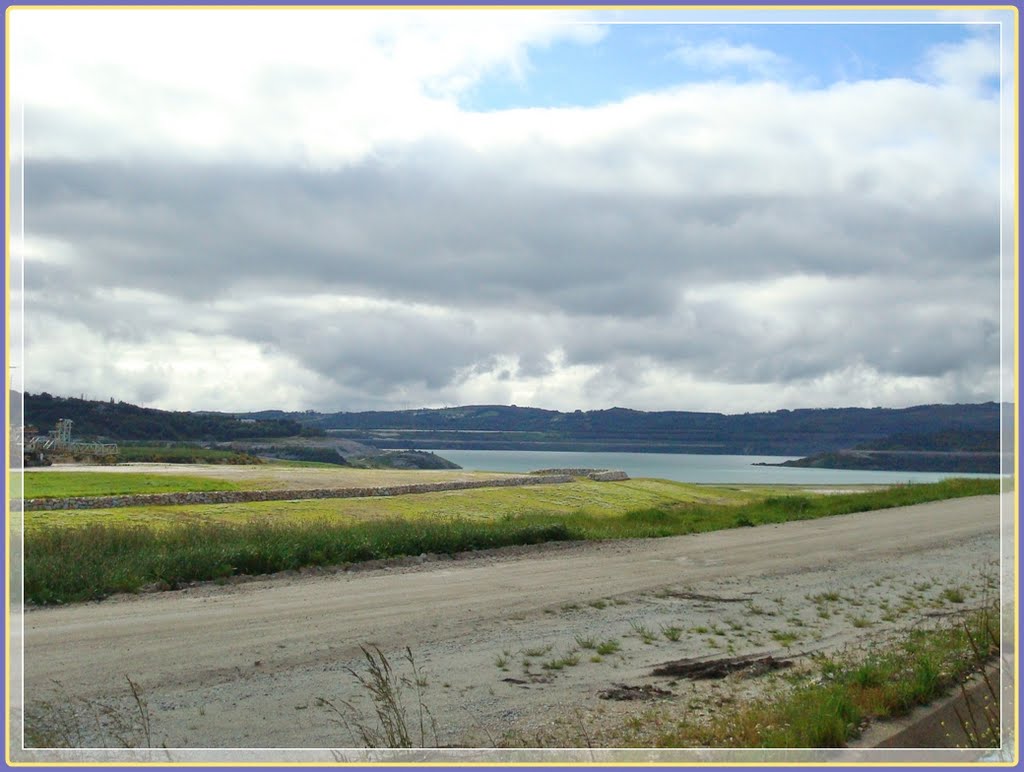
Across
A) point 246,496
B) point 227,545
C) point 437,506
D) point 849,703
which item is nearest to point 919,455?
point 437,506

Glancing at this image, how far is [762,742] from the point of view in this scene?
675cm

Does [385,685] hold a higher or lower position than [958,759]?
higher

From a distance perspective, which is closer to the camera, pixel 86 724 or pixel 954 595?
pixel 86 724

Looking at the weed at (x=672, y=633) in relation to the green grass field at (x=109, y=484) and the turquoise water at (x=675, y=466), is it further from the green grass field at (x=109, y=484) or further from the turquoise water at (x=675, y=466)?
the turquoise water at (x=675, y=466)

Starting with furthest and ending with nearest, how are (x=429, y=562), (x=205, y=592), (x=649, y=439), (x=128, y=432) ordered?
(x=649, y=439) → (x=128, y=432) → (x=429, y=562) → (x=205, y=592)

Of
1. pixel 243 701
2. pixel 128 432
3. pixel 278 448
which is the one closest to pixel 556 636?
pixel 243 701

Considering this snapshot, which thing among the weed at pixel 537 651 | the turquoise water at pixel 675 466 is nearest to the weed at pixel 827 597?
the weed at pixel 537 651

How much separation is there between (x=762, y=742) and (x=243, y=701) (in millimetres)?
4718

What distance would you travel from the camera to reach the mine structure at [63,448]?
3719 centimetres

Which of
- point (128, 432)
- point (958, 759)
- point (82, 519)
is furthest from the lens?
point (128, 432)

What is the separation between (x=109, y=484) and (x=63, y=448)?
13840 mm

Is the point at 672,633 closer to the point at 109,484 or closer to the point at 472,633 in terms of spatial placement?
the point at 472,633

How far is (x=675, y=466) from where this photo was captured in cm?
6812

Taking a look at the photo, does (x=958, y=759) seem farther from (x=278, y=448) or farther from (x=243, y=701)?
(x=278, y=448)
